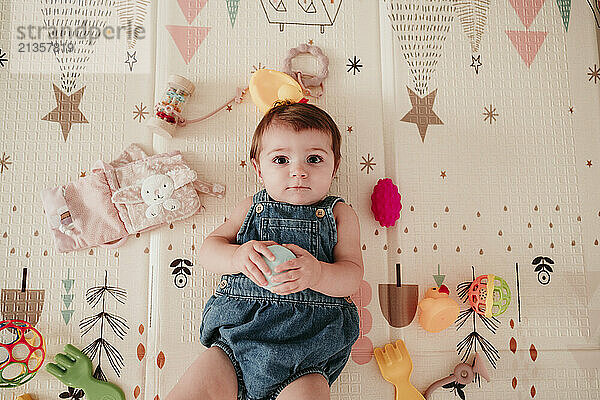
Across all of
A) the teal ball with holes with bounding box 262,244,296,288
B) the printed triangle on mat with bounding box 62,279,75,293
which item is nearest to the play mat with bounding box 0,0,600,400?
the printed triangle on mat with bounding box 62,279,75,293

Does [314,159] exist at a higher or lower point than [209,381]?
higher

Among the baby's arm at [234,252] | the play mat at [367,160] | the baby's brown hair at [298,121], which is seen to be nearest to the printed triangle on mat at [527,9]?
the play mat at [367,160]

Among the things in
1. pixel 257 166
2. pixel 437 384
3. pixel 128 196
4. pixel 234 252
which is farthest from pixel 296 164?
pixel 437 384

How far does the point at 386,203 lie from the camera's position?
1.36 m

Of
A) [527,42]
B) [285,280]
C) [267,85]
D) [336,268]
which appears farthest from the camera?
[527,42]

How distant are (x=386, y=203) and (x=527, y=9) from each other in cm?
79

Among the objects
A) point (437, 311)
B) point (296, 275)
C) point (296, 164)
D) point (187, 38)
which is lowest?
point (437, 311)

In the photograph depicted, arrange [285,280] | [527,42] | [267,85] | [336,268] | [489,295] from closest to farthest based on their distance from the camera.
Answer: [285,280] < [336,268] < [489,295] < [267,85] < [527,42]

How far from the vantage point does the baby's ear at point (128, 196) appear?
4.41 feet

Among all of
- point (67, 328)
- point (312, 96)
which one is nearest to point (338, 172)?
point (312, 96)

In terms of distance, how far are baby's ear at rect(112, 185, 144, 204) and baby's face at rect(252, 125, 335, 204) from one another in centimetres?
34

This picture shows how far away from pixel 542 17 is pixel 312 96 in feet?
2.51

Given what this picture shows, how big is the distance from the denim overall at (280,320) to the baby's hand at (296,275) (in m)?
0.10

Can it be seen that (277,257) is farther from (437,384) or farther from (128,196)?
(437,384)
